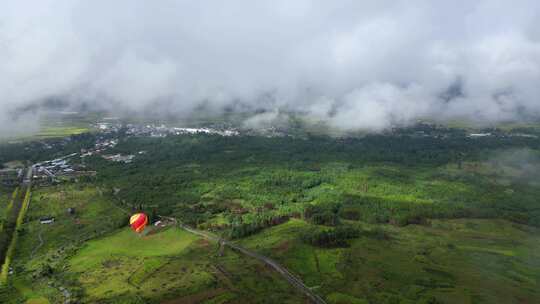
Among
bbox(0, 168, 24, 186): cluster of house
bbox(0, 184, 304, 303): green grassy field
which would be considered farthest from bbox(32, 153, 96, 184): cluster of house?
bbox(0, 184, 304, 303): green grassy field

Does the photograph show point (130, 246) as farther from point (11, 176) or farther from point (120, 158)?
point (120, 158)

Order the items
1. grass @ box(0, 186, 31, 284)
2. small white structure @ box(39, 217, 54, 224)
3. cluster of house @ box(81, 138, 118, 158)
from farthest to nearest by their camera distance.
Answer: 1. cluster of house @ box(81, 138, 118, 158)
2. small white structure @ box(39, 217, 54, 224)
3. grass @ box(0, 186, 31, 284)

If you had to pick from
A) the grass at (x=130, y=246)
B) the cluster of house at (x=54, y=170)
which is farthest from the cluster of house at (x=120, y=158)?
the grass at (x=130, y=246)

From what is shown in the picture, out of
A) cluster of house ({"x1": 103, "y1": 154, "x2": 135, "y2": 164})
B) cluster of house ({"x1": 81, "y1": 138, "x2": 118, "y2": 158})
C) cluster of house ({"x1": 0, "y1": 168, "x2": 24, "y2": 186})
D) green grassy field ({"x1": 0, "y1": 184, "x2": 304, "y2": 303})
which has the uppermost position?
cluster of house ({"x1": 81, "y1": 138, "x2": 118, "y2": 158})

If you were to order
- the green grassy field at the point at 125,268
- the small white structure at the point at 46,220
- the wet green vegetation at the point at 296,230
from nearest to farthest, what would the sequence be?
the green grassy field at the point at 125,268 < the wet green vegetation at the point at 296,230 < the small white structure at the point at 46,220

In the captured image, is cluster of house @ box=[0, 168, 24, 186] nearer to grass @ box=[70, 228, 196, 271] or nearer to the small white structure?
the small white structure

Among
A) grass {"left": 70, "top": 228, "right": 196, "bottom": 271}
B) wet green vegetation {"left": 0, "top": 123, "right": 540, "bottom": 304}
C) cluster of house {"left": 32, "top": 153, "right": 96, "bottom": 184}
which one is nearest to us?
wet green vegetation {"left": 0, "top": 123, "right": 540, "bottom": 304}

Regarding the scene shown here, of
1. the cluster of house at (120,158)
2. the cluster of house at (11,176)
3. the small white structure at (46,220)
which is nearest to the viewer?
the small white structure at (46,220)

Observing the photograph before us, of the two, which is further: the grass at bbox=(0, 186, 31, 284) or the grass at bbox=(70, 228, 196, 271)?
the grass at bbox=(70, 228, 196, 271)

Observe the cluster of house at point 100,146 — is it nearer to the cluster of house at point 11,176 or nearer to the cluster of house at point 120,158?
Result: the cluster of house at point 120,158

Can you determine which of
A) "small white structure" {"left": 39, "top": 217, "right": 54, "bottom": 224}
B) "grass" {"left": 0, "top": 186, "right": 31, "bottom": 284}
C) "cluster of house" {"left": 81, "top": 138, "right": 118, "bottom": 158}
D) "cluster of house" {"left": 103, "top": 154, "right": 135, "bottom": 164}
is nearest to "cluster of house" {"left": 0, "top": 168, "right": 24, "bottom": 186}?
"grass" {"left": 0, "top": 186, "right": 31, "bottom": 284}

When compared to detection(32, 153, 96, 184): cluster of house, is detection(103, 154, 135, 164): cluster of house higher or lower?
higher

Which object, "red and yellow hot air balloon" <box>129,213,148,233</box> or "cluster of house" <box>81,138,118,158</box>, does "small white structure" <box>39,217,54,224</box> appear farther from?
"cluster of house" <box>81,138,118,158</box>

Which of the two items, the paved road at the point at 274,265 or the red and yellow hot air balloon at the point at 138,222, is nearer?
the paved road at the point at 274,265
